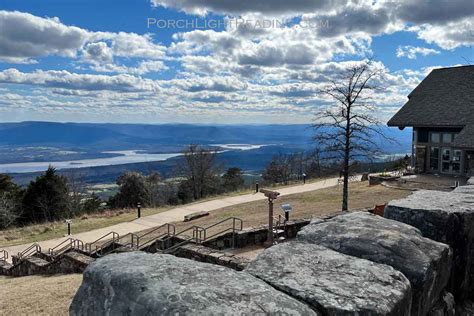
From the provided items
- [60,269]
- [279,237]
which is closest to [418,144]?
[279,237]

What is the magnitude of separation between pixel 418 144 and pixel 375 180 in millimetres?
3963

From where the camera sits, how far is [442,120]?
1088 inches

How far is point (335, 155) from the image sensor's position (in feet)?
73.5

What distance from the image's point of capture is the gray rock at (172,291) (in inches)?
79.0

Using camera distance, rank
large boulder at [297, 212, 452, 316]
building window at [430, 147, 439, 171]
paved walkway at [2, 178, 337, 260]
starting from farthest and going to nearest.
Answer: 1. building window at [430, 147, 439, 171]
2. paved walkway at [2, 178, 337, 260]
3. large boulder at [297, 212, 452, 316]

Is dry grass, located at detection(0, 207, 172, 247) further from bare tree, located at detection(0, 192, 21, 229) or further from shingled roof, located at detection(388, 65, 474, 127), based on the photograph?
shingled roof, located at detection(388, 65, 474, 127)

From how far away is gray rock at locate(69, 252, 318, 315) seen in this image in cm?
201

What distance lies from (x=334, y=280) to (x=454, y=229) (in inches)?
71.0

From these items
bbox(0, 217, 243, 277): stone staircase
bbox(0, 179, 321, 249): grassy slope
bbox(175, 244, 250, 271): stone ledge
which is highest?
bbox(175, 244, 250, 271): stone ledge

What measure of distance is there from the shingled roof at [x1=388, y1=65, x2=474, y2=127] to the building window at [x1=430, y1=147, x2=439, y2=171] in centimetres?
185

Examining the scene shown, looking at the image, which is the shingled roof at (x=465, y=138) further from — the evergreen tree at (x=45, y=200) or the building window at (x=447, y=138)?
the evergreen tree at (x=45, y=200)

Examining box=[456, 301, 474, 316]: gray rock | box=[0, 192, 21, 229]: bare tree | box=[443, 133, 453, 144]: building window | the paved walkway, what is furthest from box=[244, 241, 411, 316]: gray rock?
box=[0, 192, 21, 229]: bare tree

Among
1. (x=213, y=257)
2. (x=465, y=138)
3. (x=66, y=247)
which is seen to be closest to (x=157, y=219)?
(x=66, y=247)

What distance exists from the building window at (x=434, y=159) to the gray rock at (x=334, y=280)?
28.8 meters
